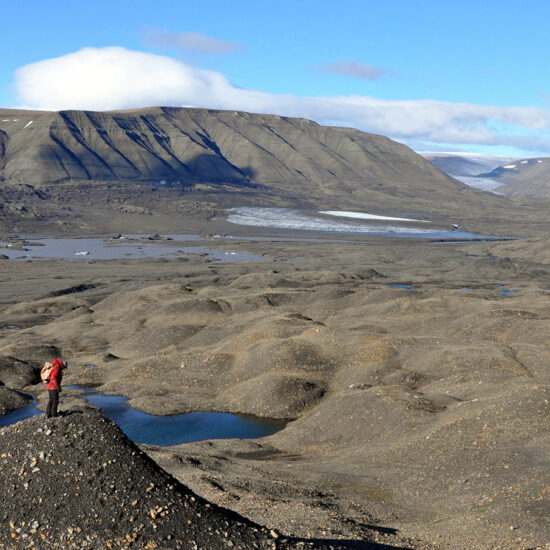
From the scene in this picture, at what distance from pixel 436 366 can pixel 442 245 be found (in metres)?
110

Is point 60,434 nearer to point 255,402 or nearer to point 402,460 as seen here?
point 402,460

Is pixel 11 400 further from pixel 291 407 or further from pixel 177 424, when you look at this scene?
pixel 291 407

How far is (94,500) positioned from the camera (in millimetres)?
16594

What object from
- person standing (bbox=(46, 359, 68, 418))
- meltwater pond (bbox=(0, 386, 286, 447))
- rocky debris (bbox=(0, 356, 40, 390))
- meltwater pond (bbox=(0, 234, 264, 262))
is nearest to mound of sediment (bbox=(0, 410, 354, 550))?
person standing (bbox=(46, 359, 68, 418))

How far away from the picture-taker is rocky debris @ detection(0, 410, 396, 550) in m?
15.9

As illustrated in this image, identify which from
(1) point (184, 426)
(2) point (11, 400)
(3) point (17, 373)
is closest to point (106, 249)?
(3) point (17, 373)

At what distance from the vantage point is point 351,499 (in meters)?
25.5

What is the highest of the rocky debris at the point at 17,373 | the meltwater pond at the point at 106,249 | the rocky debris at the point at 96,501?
the rocky debris at the point at 96,501

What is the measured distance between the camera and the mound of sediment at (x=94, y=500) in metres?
15.9

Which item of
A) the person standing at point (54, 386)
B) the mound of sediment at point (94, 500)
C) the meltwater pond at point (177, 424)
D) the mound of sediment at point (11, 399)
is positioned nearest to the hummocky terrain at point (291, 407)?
the mound of sediment at point (94, 500)

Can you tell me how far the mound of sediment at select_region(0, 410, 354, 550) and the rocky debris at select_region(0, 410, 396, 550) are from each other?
2 cm

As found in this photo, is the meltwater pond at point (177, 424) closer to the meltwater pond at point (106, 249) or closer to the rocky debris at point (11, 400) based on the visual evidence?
the rocky debris at point (11, 400)

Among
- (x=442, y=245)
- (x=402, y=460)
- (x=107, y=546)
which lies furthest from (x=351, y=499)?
(x=442, y=245)

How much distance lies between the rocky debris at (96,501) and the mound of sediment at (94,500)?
2cm
